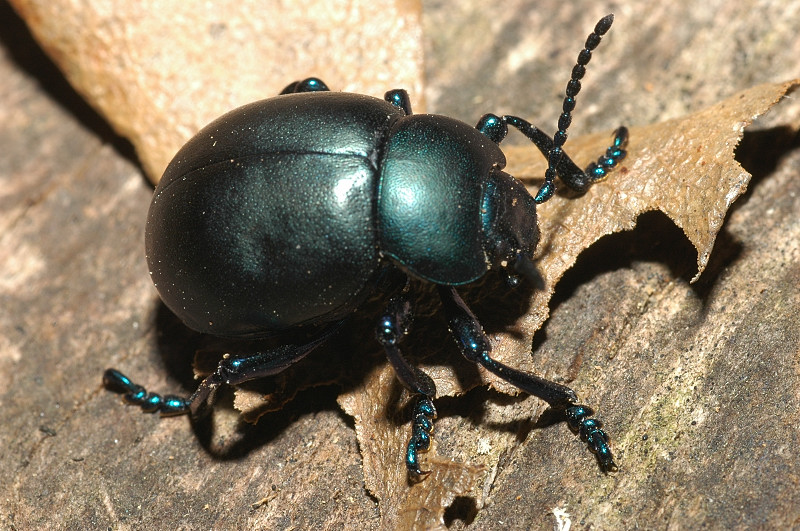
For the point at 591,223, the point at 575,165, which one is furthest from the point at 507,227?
the point at 575,165

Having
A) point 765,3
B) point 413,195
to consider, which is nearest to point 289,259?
point 413,195

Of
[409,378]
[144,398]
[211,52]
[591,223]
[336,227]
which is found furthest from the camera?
[211,52]

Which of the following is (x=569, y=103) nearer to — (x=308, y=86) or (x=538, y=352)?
(x=538, y=352)

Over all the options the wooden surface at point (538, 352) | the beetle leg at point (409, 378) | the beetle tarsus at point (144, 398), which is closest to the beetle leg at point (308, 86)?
the wooden surface at point (538, 352)

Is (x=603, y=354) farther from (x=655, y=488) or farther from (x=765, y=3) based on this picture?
(x=765, y=3)

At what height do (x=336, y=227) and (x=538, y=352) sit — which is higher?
(x=336, y=227)

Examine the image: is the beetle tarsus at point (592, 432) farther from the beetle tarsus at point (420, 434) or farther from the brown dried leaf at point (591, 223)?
the beetle tarsus at point (420, 434)

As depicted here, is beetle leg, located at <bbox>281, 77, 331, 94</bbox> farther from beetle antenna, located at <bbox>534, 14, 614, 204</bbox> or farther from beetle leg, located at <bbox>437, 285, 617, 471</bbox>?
beetle leg, located at <bbox>437, 285, 617, 471</bbox>
